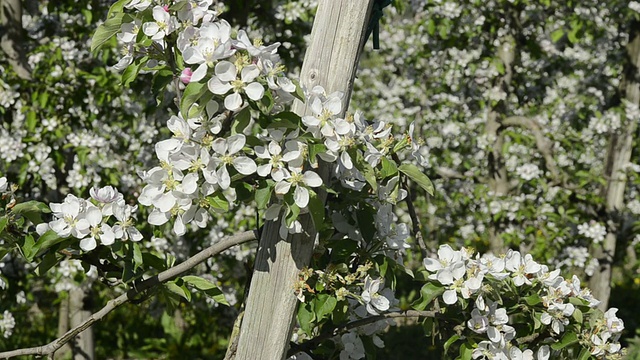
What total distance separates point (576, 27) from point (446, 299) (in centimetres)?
329

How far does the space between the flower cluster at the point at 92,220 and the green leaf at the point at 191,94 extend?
0.32m

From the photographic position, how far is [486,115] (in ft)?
17.7

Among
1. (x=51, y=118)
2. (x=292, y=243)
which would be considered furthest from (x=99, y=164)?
(x=292, y=243)

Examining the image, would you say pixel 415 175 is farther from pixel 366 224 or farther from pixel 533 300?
pixel 533 300

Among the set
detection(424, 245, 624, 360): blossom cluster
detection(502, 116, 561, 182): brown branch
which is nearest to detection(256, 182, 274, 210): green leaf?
detection(424, 245, 624, 360): blossom cluster

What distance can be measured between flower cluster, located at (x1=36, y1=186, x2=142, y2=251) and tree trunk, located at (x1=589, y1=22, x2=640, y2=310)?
3.75m

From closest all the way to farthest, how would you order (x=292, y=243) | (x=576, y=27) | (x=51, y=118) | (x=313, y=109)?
(x=313, y=109) → (x=292, y=243) → (x=51, y=118) → (x=576, y=27)

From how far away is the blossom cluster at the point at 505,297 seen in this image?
6.02 ft

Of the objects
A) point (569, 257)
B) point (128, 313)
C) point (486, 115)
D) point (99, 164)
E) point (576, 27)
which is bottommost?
point (128, 313)

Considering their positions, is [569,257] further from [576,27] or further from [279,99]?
[279,99]

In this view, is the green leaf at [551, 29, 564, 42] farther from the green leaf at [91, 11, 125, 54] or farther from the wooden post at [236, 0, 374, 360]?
the green leaf at [91, 11, 125, 54]

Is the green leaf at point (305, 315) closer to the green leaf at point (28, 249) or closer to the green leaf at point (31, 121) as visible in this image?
the green leaf at point (28, 249)

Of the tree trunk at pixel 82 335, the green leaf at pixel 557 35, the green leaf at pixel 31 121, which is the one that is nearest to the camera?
the green leaf at pixel 31 121

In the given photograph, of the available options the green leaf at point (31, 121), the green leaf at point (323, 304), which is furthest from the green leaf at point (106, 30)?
the green leaf at point (31, 121)
